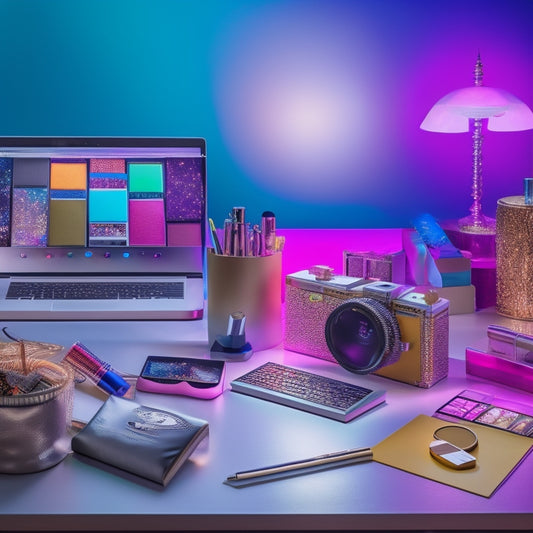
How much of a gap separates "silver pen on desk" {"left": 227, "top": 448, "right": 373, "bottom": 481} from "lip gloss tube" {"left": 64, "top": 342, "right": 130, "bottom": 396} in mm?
319

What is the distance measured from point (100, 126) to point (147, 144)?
0.23 m

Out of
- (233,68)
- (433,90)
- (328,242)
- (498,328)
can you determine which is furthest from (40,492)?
(433,90)

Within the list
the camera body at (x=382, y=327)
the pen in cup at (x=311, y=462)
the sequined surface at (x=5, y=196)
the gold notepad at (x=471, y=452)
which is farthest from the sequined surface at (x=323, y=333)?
the sequined surface at (x=5, y=196)

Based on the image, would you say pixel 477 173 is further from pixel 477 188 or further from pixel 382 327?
pixel 382 327

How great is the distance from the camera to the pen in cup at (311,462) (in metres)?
0.95

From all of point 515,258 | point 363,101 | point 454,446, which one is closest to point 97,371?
point 454,446

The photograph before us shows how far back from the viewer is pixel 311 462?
99cm

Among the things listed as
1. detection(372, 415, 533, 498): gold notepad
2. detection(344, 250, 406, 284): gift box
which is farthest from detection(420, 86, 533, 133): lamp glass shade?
detection(372, 415, 533, 498): gold notepad

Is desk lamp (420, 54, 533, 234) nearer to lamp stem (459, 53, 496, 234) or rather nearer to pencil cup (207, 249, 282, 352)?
lamp stem (459, 53, 496, 234)

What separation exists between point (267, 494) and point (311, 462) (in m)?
0.08

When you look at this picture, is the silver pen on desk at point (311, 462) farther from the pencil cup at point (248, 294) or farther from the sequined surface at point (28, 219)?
the sequined surface at point (28, 219)

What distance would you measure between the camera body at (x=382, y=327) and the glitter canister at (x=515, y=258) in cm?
35

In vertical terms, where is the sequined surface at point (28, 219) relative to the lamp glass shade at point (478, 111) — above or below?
below

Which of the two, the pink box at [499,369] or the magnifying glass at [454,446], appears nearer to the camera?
the magnifying glass at [454,446]
